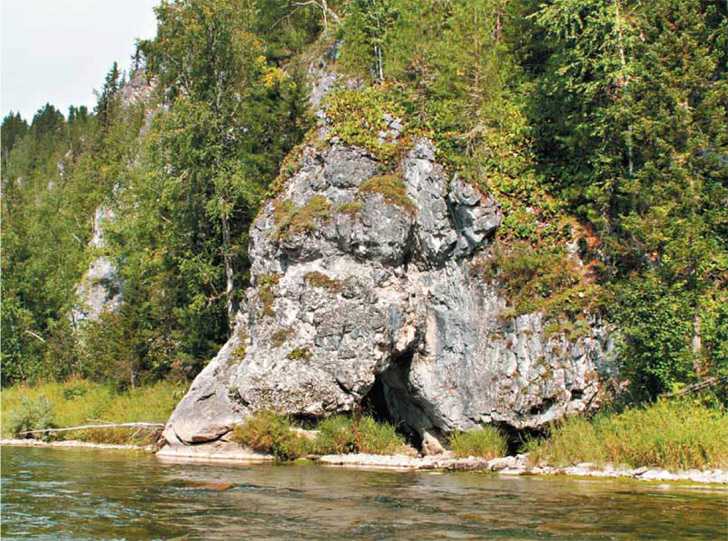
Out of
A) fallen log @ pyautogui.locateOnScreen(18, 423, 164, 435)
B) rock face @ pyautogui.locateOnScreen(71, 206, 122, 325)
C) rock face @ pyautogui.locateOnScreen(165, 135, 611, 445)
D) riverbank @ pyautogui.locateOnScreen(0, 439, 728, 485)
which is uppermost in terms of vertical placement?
rock face @ pyautogui.locateOnScreen(71, 206, 122, 325)

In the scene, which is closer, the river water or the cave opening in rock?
the river water

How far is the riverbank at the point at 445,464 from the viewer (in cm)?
1691

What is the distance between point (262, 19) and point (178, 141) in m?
13.9

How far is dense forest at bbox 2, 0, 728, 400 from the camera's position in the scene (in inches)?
824

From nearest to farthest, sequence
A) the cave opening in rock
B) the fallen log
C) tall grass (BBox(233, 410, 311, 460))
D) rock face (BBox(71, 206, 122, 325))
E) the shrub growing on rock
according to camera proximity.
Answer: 1. tall grass (BBox(233, 410, 311, 460))
2. the shrub growing on rock
3. the cave opening in rock
4. the fallen log
5. rock face (BBox(71, 206, 122, 325))

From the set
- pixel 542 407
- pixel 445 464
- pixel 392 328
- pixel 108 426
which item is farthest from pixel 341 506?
pixel 108 426

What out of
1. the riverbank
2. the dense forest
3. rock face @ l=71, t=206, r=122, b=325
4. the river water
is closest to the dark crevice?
the riverbank

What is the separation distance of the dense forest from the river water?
22.7 feet

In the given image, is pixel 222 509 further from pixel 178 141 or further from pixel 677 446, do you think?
pixel 178 141

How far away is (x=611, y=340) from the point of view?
71.4 feet

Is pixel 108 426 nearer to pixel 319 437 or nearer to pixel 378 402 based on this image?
pixel 319 437

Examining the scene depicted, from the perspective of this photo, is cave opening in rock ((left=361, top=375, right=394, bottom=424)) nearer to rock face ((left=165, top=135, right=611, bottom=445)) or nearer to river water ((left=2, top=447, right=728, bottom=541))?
rock face ((left=165, top=135, right=611, bottom=445))

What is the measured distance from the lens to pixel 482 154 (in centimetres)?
2564

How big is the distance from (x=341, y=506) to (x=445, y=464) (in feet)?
25.8
